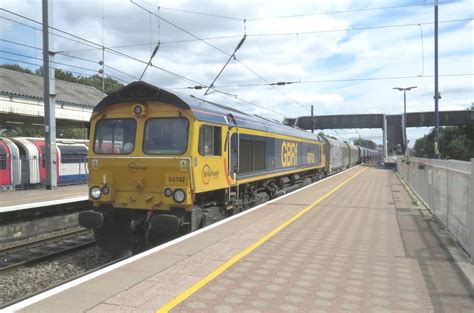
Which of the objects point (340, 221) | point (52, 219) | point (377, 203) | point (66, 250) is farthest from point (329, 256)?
point (52, 219)

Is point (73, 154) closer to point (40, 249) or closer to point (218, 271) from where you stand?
point (40, 249)

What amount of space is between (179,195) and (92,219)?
1.82 metres

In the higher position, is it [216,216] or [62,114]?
[62,114]

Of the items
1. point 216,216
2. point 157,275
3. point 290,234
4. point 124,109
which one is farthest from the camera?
point 216,216

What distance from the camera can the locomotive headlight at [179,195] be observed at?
836 cm

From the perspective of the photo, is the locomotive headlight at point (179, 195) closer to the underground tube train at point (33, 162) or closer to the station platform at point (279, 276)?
the station platform at point (279, 276)

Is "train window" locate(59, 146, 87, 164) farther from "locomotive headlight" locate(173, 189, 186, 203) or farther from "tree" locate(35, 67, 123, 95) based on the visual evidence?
"tree" locate(35, 67, 123, 95)

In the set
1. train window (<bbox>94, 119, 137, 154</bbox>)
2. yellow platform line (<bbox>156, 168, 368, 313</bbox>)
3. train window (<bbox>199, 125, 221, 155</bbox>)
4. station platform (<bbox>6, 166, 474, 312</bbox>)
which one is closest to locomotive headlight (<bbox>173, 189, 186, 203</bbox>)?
station platform (<bbox>6, 166, 474, 312</bbox>)

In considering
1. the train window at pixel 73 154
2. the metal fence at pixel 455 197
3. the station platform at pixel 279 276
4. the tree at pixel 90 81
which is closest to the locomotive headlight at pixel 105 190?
the station platform at pixel 279 276

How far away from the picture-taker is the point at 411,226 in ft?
31.7

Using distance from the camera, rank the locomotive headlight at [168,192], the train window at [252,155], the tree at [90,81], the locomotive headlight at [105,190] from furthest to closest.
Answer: the tree at [90,81]
the train window at [252,155]
the locomotive headlight at [105,190]
the locomotive headlight at [168,192]

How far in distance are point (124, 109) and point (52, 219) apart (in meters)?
5.83

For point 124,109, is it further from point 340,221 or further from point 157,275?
point 340,221

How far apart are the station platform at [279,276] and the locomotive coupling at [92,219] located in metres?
1.91
